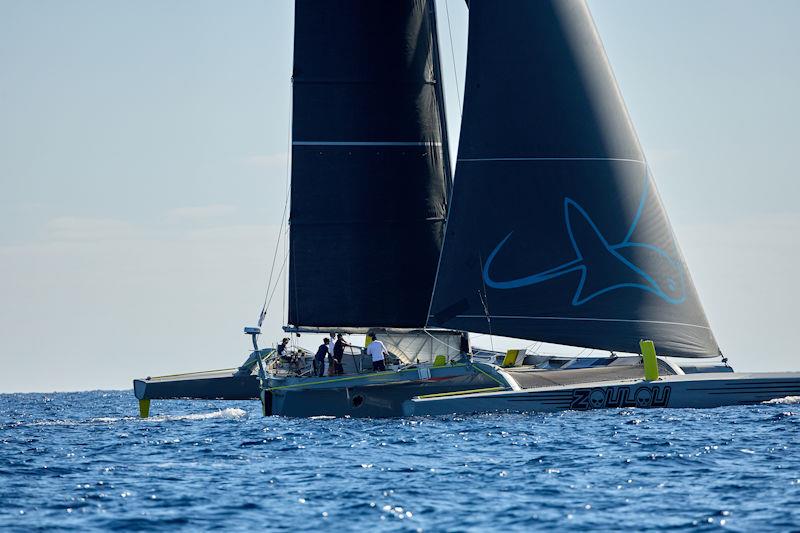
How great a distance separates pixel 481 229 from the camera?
1049 inches

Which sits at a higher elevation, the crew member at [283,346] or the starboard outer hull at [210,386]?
the crew member at [283,346]

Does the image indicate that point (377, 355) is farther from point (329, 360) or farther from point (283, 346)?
point (283, 346)

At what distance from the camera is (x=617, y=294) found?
26469 mm

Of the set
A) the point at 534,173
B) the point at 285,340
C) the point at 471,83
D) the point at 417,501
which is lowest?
the point at 417,501

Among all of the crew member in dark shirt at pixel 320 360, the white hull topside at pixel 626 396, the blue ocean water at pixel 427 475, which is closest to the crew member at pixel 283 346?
the crew member in dark shirt at pixel 320 360

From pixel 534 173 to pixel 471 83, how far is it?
2469mm

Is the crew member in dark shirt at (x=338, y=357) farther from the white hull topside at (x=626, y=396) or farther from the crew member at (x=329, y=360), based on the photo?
the white hull topside at (x=626, y=396)

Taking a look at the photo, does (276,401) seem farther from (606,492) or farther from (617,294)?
(606,492)

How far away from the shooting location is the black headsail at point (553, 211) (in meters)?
26.4

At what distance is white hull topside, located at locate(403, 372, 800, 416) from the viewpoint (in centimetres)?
2427

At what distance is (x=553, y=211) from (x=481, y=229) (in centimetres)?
153

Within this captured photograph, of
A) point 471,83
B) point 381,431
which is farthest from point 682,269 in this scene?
point 381,431

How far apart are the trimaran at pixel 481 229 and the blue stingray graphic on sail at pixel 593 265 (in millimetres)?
35

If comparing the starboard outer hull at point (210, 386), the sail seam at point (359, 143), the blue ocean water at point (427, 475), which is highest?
the sail seam at point (359, 143)
